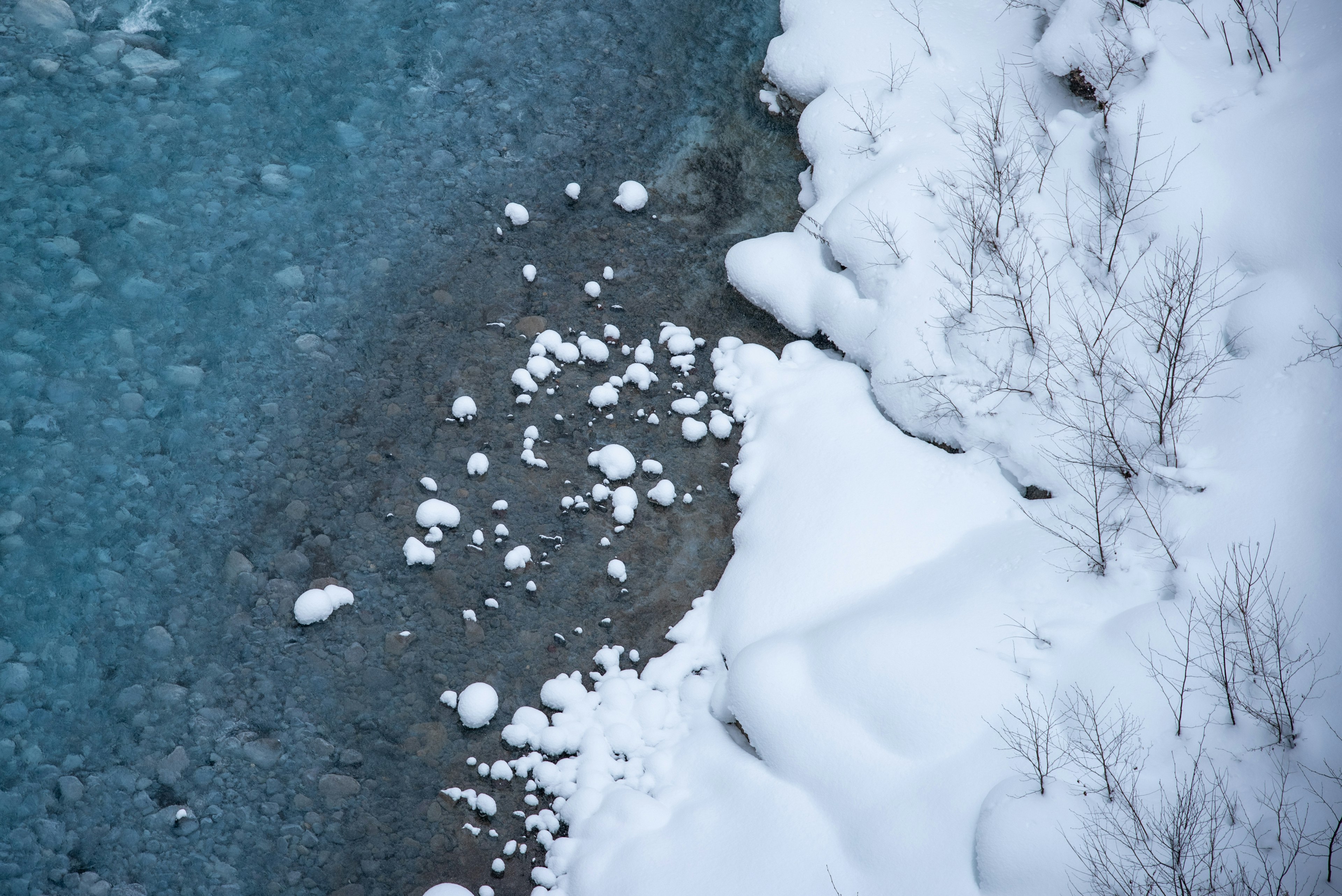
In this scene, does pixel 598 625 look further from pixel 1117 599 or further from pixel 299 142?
pixel 299 142

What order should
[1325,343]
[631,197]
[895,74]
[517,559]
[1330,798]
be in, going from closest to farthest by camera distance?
[1330,798]
[1325,343]
[517,559]
[631,197]
[895,74]

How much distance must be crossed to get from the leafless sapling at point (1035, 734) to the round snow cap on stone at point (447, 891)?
9.62ft

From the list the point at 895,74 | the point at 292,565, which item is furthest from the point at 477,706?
the point at 895,74

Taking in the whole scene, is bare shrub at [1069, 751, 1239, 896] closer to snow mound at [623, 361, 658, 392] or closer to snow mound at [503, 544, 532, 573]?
snow mound at [503, 544, 532, 573]

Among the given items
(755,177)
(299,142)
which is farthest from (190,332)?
(755,177)

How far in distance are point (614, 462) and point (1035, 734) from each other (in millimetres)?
3076

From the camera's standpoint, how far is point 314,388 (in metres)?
6.10

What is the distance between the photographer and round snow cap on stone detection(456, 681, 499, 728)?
16.9 feet

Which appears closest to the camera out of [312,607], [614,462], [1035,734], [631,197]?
[1035,734]

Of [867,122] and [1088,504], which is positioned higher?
[867,122]

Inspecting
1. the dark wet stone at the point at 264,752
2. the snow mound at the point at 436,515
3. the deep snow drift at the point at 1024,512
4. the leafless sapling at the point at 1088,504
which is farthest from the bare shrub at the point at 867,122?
the dark wet stone at the point at 264,752

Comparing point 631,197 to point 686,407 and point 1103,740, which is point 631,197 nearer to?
point 686,407

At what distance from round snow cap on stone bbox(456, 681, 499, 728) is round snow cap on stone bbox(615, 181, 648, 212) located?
3.98m

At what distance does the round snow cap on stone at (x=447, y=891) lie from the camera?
15.3 feet
